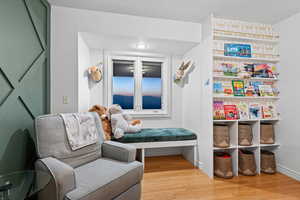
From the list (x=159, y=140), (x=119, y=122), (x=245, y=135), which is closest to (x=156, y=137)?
(x=159, y=140)

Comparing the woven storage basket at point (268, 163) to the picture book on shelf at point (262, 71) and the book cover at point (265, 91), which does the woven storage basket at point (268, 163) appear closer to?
the book cover at point (265, 91)

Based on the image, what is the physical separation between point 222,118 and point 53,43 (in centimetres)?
260

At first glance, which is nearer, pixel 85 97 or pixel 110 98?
pixel 85 97

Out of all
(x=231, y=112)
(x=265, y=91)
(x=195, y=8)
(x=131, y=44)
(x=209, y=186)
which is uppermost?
(x=195, y=8)

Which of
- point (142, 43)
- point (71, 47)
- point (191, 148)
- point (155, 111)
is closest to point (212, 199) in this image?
point (191, 148)

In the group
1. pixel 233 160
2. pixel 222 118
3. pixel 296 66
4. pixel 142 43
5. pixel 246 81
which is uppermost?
pixel 142 43

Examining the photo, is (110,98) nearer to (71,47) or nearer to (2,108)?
(71,47)

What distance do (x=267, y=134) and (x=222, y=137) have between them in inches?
31.5

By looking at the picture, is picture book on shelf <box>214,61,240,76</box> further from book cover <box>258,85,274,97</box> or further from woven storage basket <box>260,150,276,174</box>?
woven storage basket <box>260,150,276,174</box>

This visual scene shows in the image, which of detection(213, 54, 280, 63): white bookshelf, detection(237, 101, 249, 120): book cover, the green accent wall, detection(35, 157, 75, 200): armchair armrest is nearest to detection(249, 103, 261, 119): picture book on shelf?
detection(237, 101, 249, 120): book cover

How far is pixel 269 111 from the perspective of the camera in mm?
2604

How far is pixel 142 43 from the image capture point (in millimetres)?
2662

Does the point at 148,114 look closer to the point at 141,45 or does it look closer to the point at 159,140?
the point at 159,140

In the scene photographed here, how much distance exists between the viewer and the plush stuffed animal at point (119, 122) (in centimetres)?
241
